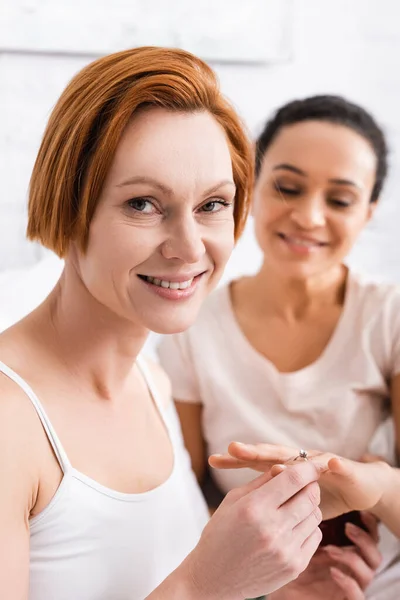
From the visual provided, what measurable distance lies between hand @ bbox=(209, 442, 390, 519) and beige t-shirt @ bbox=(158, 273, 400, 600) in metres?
0.29

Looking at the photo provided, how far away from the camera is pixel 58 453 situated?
0.90m

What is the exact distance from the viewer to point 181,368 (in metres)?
1.59

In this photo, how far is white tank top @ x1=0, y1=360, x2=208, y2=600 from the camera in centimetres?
90

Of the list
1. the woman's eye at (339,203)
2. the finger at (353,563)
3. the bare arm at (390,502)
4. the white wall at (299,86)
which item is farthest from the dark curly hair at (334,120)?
the finger at (353,563)

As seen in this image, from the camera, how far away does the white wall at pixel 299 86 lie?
1801 millimetres

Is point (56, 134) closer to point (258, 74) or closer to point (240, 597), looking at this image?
point (240, 597)

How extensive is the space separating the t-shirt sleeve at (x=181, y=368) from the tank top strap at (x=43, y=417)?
2.28 ft

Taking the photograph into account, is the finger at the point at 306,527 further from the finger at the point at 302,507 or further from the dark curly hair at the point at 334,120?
the dark curly hair at the point at 334,120

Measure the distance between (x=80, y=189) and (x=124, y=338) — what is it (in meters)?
0.23

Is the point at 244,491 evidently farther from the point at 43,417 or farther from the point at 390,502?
the point at 390,502

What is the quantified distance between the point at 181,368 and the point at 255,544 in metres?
0.77

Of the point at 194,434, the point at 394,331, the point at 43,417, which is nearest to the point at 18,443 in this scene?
the point at 43,417

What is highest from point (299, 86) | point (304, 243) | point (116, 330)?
point (299, 86)

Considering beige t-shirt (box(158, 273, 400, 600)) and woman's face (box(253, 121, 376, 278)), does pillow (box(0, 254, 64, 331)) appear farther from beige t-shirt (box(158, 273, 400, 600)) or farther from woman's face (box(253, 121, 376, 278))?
woman's face (box(253, 121, 376, 278))
